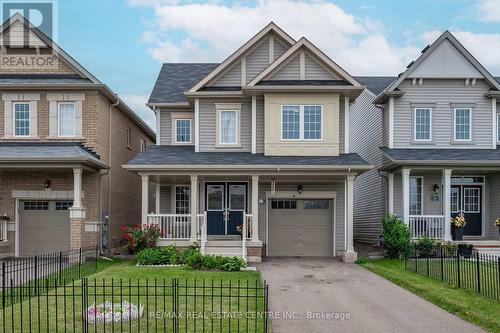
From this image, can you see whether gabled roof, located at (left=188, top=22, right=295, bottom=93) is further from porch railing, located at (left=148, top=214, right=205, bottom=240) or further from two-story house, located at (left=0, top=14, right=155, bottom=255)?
porch railing, located at (left=148, top=214, right=205, bottom=240)

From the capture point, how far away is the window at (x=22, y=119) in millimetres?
23141

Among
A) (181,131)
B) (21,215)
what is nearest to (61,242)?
(21,215)

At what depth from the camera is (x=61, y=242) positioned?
23.0 m

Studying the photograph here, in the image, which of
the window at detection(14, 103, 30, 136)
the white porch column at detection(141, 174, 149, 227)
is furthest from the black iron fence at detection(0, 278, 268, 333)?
the window at detection(14, 103, 30, 136)

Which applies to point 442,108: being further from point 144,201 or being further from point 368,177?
point 144,201

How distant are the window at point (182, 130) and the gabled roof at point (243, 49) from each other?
2.31 metres

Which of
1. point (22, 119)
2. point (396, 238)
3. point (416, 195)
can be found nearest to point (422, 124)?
point (416, 195)

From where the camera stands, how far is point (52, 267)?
19.3 metres

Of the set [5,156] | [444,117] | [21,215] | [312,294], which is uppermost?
[444,117]

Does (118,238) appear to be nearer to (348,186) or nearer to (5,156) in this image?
(5,156)

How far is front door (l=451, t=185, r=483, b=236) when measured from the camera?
24.5 meters

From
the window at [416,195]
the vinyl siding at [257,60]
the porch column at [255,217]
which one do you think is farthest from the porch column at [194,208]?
the window at [416,195]

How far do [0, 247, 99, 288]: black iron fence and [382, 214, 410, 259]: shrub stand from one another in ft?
34.1

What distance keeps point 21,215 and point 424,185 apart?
16628 millimetres
